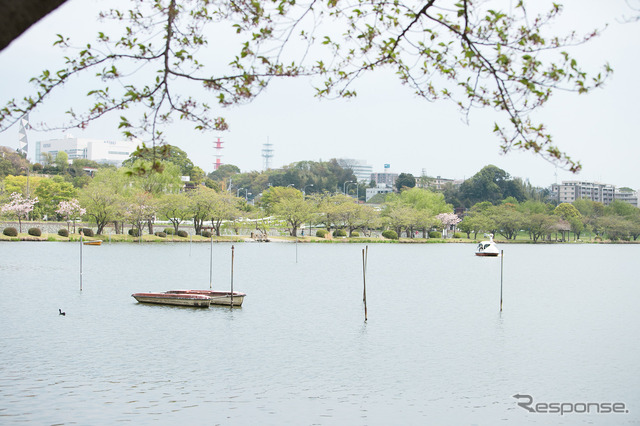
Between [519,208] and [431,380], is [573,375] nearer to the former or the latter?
[431,380]

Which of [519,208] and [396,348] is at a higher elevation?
[519,208]

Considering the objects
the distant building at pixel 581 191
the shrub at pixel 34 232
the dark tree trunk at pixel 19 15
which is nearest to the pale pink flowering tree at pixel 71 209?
the shrub at pixel 34 232

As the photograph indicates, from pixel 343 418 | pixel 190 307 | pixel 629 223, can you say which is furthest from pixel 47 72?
pixel 629 223

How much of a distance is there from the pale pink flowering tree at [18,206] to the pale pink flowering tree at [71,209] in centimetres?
303

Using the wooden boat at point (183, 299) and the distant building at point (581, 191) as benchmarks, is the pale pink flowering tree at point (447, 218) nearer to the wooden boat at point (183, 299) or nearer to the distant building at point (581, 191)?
the distant building at point (581, 191)

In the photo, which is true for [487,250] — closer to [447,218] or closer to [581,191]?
[447,218]

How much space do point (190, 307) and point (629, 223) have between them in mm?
108868

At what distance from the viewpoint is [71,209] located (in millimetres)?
71125

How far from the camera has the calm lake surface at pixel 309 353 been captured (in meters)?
13.8

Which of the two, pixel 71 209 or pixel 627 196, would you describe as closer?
pixel 71 209

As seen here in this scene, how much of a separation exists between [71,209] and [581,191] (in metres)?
128

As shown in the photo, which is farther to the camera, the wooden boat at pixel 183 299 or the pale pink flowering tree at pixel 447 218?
the pale pink flowering tree at pixel 447 218

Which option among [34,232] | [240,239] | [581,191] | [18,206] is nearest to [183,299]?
[34,232]

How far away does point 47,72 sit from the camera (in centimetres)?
640
